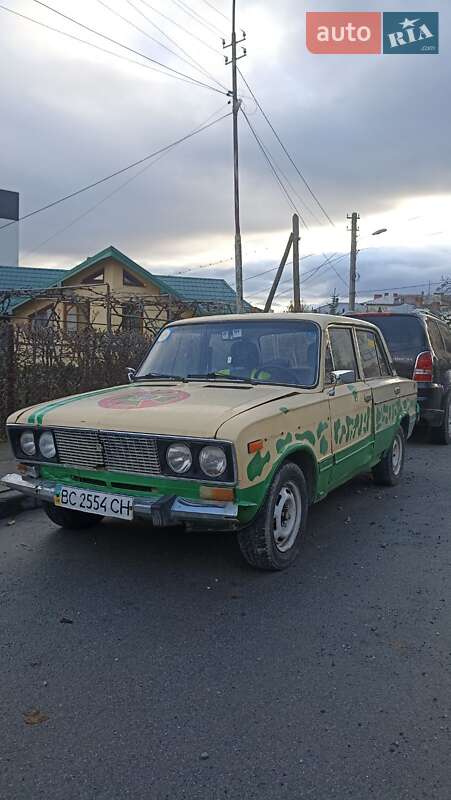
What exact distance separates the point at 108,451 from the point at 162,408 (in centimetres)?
42

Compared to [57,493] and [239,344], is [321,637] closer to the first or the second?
[57,493]

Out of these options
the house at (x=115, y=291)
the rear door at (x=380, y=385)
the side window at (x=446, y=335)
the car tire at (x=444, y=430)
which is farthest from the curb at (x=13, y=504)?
the house at (x=115, y=291)

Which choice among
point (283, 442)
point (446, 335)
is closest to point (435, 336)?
point (446, 335)

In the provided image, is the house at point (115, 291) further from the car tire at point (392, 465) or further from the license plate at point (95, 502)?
the license plate at point (95, 502)

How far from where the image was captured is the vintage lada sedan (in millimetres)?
3584

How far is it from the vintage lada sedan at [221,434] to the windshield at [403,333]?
323 cm

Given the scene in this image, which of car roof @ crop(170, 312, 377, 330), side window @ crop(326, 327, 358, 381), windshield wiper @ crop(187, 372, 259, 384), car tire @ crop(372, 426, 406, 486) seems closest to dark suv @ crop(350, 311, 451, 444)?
car tire @ crop(372, 426, 406, 486)

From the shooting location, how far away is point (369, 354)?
237 inches

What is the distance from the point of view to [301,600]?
12.2 feet

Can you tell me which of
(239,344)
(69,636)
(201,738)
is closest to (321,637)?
(201,738)

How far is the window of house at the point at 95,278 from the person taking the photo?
82.0 feet

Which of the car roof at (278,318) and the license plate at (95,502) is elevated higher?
the car roof at (278,318)

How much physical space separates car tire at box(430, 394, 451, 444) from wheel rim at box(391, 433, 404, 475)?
2.36 metres

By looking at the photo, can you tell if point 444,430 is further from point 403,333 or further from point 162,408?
point 162,408
